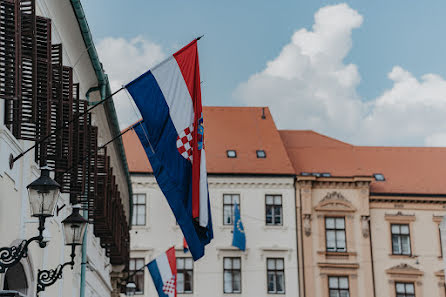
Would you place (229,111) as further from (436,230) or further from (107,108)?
(107,108)

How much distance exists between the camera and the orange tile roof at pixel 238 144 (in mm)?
41844

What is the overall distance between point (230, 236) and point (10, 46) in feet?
104

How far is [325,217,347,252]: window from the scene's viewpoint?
135 ft

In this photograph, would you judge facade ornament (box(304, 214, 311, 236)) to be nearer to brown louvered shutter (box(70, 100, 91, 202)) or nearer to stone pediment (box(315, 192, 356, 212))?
stone pediment (box(315, 192, 356, 212))

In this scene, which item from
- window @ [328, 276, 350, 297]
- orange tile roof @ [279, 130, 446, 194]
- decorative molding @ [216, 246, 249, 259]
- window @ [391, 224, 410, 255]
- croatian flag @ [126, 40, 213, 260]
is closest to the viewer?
croatian flag @ [126, 40, 213, 260]

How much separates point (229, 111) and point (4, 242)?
36359mm

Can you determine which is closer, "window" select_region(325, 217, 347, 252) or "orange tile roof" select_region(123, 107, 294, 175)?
"window" select_region(325, 217, 347, 252)

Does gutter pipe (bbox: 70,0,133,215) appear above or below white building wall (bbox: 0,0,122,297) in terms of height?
above

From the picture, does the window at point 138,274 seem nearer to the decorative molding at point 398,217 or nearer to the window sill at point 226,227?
the window sill at point 226,227

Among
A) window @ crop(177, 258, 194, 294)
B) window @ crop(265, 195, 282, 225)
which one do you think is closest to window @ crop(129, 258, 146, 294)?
window @ crop(177, 258, 194, 294)

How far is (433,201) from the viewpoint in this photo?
1658 inches

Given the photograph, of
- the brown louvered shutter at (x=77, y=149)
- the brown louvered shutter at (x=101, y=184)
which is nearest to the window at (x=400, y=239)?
the brown louvered shutter at (x=101, y=184)

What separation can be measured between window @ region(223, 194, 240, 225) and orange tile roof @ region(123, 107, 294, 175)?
1351 mm

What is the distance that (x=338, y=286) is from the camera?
133 ft
